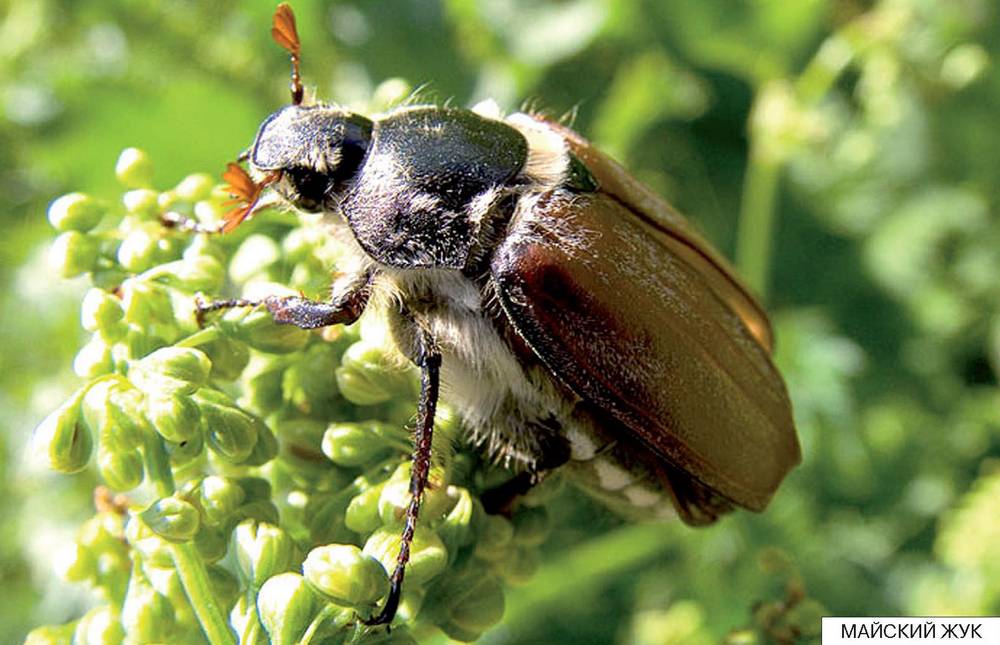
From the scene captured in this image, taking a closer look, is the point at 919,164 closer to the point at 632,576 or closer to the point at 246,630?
the point at 632,576

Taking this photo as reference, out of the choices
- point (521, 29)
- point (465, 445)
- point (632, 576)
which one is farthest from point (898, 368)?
point (465, 445)

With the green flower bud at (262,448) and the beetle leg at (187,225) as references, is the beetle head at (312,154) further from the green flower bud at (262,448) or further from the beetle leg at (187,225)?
the green flower bud at (262,448)

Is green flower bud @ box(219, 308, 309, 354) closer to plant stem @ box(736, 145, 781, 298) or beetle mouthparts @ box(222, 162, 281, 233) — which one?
beetle mouthparts @ box(222, 162, 281, 233)

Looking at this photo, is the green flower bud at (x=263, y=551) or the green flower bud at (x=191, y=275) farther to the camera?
the green flower bud at (x=191, y=275)

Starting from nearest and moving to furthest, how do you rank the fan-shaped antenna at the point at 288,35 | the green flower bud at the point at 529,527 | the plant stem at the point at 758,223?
the green flower bud at the point at 529,527, the fan-shaped antenna at the point at 288,35, the plant stem at the point at 758,223

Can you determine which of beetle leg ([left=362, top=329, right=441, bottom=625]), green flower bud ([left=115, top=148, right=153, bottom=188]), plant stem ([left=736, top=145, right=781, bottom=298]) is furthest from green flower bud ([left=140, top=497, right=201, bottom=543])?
plant stem ([left=736, top=145, right=781, bottom=298])

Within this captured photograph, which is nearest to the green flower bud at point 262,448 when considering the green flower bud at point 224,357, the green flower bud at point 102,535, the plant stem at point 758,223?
the green flower bud at point 224,357
